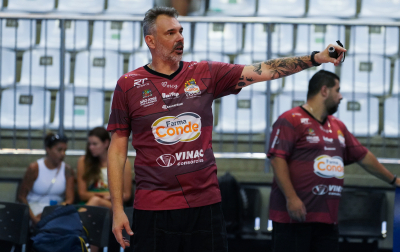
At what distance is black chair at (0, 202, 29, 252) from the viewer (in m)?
3.98

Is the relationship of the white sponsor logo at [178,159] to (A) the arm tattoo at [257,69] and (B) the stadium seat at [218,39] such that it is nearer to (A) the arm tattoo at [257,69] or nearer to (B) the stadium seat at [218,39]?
(A) the arm tattoo at [257,69]

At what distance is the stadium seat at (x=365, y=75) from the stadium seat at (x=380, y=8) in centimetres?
100

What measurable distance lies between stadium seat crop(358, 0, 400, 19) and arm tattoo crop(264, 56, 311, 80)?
4.66 m

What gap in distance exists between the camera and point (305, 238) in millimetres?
3316

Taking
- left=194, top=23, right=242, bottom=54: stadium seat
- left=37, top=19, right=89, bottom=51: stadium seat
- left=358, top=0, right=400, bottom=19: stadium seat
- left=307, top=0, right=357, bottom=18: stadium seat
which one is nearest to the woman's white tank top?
left=37, top=19, right=89, bottom=51: stadium seat

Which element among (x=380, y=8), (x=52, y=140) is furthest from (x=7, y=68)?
(x=380, y=8)

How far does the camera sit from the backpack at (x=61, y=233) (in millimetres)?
3735

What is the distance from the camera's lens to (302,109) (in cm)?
353

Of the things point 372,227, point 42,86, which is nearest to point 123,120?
point 372,227

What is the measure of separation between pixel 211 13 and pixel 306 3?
1370mm

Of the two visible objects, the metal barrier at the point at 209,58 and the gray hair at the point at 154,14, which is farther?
the metal barrier at the point at 209,58

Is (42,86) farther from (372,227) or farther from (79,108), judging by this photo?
(372,227)

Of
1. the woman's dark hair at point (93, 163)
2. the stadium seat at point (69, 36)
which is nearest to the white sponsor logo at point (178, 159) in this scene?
the woman's dark hair at point (93, 163)

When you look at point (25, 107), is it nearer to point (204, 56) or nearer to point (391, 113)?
point (204, 56)
